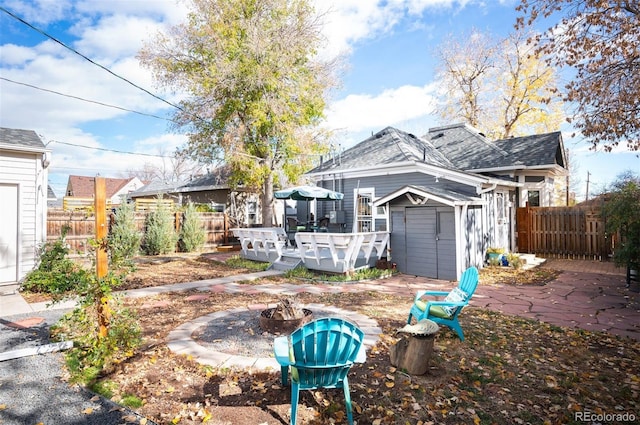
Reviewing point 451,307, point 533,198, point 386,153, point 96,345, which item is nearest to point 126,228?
point 386,153

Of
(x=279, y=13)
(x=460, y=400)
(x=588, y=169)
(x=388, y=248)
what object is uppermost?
(x=279, y=13)

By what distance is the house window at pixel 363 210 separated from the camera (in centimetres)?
1325

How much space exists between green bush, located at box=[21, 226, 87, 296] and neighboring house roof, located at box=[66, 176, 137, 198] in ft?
106

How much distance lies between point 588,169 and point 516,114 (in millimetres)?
22314

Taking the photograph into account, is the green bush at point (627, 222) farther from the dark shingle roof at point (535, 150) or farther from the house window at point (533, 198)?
the house window at point (533, 198)

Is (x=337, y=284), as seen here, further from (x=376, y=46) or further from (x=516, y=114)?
(x=516, y=114)

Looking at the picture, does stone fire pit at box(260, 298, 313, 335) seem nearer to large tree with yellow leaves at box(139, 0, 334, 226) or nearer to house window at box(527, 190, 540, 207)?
large tree with yellow leaves at box(139, 0, 334, 226)

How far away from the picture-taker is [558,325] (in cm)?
544

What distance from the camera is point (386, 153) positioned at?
13.3m

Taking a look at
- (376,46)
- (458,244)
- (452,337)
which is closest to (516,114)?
(376,46)

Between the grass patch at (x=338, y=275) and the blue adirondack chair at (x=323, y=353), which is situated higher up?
the blue adirondack chair at (x=323, y=353)

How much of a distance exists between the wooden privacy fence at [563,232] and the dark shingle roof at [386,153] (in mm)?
3752

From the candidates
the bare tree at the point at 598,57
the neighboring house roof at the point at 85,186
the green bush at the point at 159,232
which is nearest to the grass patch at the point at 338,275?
the bare tree at the point at 598,57

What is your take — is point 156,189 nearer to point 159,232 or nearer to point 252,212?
point 252,212
